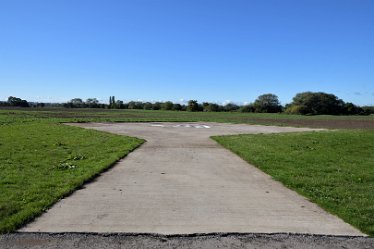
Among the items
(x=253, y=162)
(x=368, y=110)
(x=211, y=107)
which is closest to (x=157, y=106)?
(x=211, y=107)

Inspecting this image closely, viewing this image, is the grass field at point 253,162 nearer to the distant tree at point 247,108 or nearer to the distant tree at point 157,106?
the distant tree at point 247,108

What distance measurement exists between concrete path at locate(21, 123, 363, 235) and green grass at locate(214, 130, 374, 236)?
12.2 inches

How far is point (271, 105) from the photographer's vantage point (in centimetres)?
9775

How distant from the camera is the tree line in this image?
93500 millimetres

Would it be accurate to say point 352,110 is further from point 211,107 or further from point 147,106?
point 147,106

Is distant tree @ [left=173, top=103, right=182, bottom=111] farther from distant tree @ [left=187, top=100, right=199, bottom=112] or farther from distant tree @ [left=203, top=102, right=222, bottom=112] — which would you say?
distant tree @ [left=203, top=102, right=222, bottom=112]

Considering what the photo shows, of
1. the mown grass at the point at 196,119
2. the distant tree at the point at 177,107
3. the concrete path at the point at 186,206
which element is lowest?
the concrete path at the point at 186,206

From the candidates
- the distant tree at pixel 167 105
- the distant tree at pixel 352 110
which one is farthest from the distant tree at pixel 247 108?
the distant tree at pixel 352 110

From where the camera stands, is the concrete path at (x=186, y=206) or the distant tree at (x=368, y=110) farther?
the distant tree at (x=368, y=110)

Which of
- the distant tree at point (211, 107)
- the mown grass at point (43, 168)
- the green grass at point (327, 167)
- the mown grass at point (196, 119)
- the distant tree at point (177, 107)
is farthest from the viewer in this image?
the distant tree at point (177, 107)

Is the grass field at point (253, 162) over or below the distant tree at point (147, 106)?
below

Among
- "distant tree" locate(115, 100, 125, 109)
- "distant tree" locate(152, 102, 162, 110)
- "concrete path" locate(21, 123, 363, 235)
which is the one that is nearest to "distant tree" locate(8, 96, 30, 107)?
"distant tree" locate(115, 100, 125, 109)

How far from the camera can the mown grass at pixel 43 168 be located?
6500 mm

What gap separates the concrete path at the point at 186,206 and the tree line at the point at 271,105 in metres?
75.7
